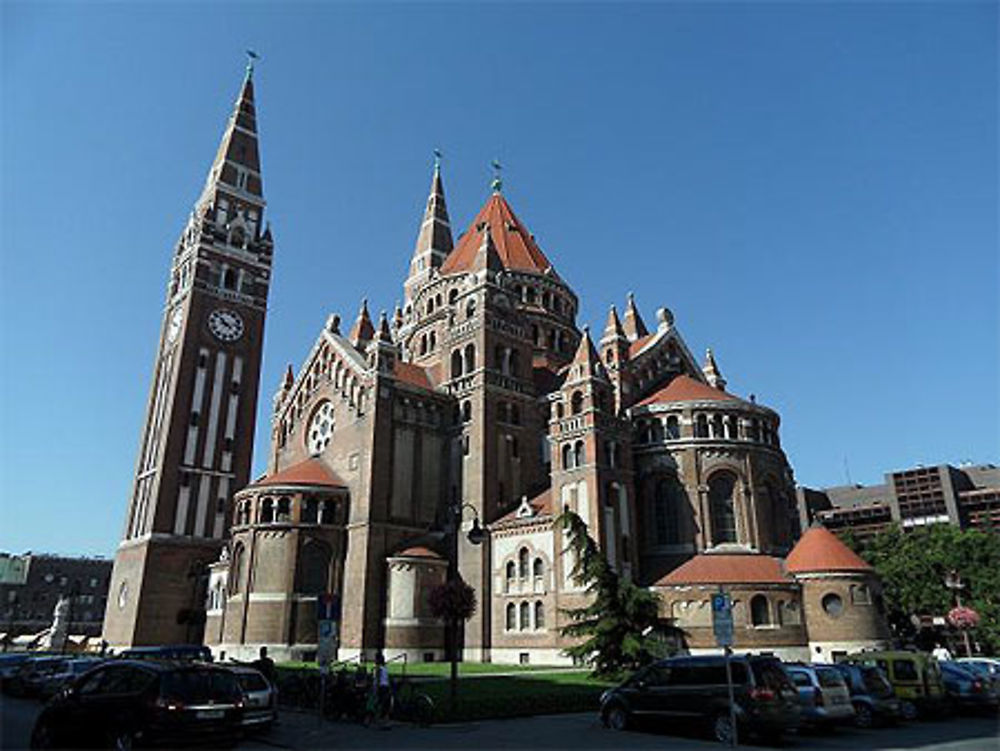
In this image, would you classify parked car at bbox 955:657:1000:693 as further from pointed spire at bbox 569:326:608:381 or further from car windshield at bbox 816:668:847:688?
pointed spire at bbox 569:326:608:381

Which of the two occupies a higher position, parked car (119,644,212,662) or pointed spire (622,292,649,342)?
pointed spire (622,292,649,342)

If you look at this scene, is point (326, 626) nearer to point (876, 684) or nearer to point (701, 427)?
point (876, 684)

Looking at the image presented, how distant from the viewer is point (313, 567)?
41.5m

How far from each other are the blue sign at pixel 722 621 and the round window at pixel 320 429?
36791 mm

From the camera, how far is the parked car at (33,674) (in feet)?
82.9

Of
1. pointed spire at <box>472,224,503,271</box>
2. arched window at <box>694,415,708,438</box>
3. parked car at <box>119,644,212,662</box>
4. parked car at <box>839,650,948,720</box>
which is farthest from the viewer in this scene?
pointed spire at <box>472,224,503,271</box>

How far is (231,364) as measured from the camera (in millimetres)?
56594

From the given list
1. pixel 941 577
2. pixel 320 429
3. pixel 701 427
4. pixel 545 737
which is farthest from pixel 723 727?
pixel 941 577

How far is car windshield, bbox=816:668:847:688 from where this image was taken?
17797 mm

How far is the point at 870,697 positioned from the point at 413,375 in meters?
36.1

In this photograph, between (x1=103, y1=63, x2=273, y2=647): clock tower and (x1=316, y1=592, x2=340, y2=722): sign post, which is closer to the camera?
(x1=316, y1=592, x2=340, y2=722): sign post

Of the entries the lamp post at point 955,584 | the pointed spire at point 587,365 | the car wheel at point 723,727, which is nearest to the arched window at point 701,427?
the pointed spire at point 587,365

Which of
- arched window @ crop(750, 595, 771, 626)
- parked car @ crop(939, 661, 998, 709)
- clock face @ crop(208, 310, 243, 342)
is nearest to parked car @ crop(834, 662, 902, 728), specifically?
parked car @ crop(939, 661, 998, 709)

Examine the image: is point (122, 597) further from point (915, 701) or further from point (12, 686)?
point (915, 701)
